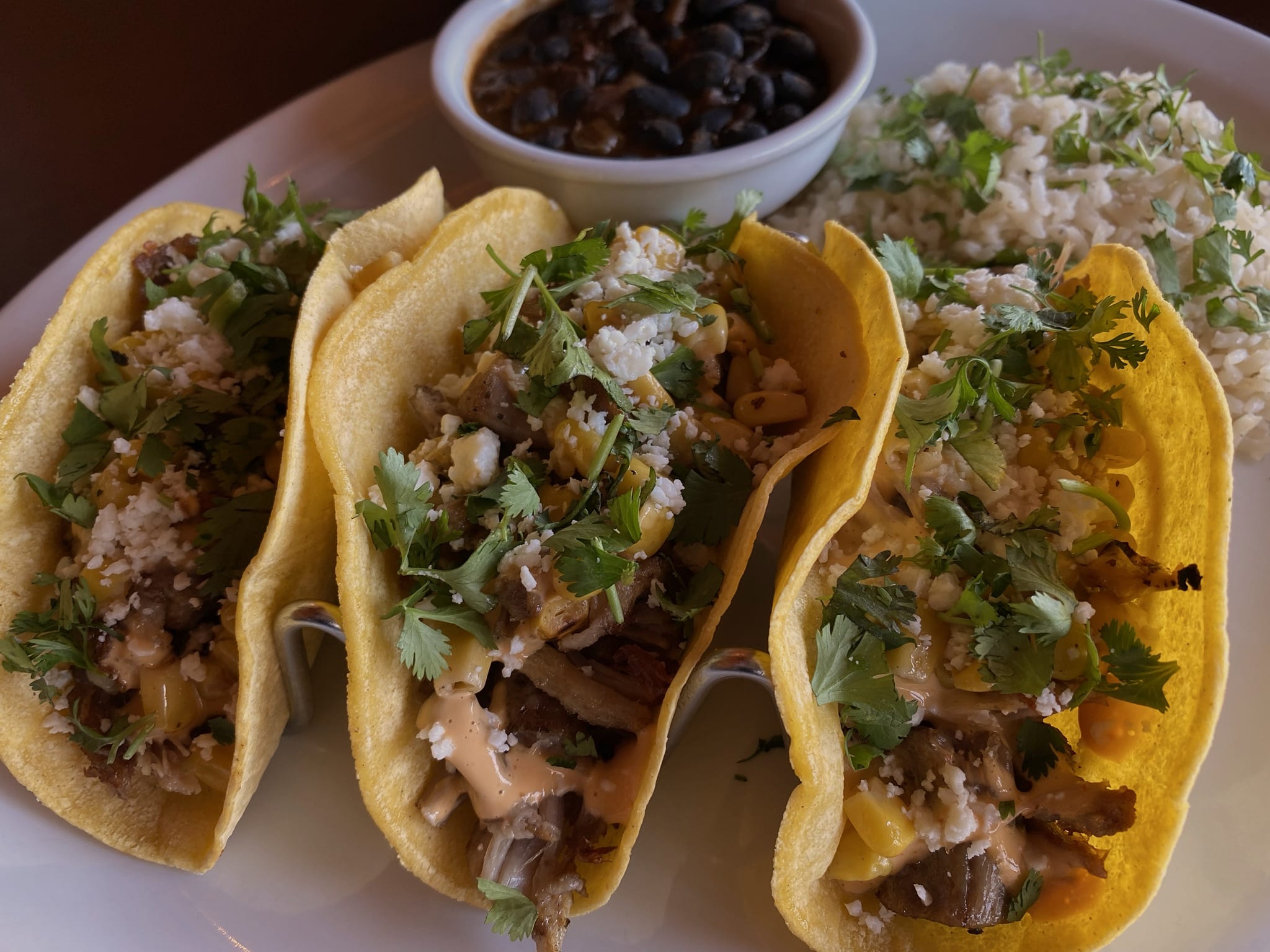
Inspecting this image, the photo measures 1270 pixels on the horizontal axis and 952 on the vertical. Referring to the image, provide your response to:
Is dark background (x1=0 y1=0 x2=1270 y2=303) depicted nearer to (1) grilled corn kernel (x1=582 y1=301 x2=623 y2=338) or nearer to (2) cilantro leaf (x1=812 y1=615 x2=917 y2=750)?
(1) grilled corn kernel (x1=582 y1=301 x2=623 y2=338)

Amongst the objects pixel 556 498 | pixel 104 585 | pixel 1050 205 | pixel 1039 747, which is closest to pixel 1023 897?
pixel 1039 747

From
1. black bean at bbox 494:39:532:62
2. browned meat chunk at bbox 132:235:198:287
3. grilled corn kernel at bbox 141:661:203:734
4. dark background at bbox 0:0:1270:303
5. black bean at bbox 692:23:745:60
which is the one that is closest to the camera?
grilled corn kernel at bbox 141:661:203:734

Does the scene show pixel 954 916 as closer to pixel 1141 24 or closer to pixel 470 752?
pixel 470 752

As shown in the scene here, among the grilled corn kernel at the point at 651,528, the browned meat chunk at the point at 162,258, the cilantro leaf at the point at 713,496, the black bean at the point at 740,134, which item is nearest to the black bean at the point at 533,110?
the black bean at the point at 740,134

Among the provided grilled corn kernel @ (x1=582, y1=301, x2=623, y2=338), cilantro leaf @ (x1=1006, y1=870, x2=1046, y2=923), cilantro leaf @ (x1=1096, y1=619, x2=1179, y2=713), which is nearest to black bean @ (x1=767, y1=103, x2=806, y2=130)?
grilled corn kernel @ (x1=582, y1=301, x2=623, y2=338)

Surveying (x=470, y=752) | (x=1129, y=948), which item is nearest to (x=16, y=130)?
(x=470, y=752)

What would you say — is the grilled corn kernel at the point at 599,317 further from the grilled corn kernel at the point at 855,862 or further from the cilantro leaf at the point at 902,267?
the grilled corn kernel at the point at 855,862
